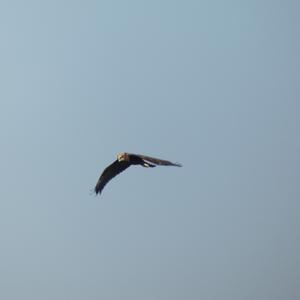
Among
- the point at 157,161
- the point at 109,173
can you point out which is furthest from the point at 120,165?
the point at 157,161

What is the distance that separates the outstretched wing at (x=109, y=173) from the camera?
3116cm

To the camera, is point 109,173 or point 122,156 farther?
point 109,173

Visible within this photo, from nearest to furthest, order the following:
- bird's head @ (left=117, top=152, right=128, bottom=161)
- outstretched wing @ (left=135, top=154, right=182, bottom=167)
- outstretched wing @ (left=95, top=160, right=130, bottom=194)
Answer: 1. outstretched wing @ (left=135, top=154, right=182, bottom=167)
2. bird's head @ (left=117, top=152, right=128, bottom=161)
3. outstretched wing @ (left=95, top=160, right=130, bottom=194)

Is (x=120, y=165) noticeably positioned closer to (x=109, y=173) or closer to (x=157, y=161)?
(x=109, y=173)

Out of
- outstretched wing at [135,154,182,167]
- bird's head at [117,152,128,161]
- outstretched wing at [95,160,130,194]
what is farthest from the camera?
outstretched wing at [95,160,130,194]

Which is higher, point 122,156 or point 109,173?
point 122,156

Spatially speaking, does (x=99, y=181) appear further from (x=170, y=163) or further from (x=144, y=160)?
(x=170, y=163)

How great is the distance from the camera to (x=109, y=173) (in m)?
31.6

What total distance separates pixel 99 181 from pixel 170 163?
722 centimetres

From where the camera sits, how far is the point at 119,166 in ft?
102

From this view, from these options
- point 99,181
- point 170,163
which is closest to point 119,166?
point 99,181

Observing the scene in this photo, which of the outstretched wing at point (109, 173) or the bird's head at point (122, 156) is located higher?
the bird's head at point (122, 156)

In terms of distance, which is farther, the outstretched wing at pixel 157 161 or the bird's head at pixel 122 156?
the bird's head at pixel 122 156

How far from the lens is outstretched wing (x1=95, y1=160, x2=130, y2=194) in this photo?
3116cm
